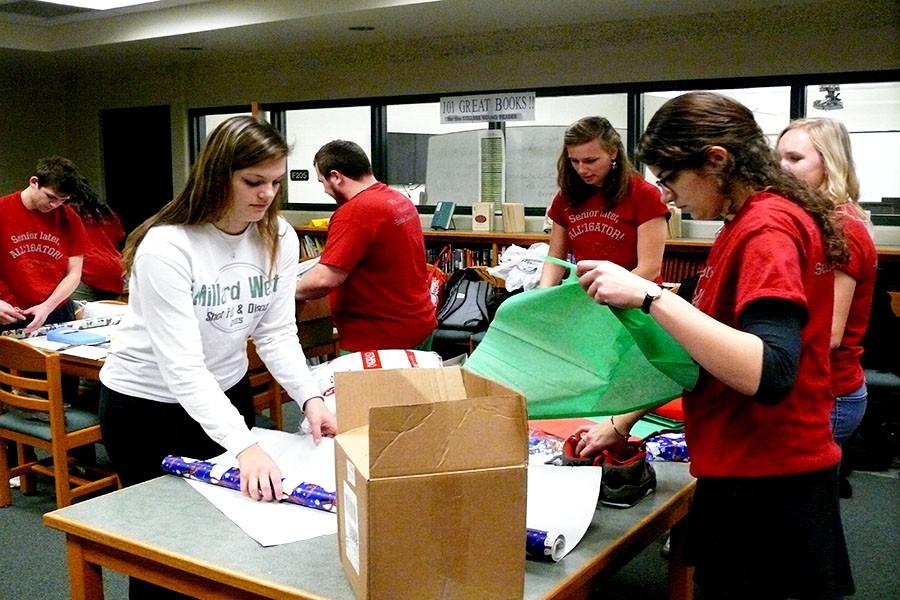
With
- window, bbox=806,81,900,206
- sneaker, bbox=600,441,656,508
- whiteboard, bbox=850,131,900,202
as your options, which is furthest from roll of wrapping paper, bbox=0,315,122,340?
whiteboard, bbox=850,131,900,202

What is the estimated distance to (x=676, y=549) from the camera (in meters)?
1.86

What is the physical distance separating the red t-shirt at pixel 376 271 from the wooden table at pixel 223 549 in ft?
3.99

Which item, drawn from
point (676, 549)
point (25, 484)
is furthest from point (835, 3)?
point (25, 484)

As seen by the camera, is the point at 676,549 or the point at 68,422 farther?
the point at 68,422

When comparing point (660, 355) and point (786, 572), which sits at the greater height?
point (660, 355)

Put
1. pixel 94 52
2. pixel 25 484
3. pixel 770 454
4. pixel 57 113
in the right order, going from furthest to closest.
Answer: pixel 57 113
pixel 94 52
pixel 25 484
pixel 770 454

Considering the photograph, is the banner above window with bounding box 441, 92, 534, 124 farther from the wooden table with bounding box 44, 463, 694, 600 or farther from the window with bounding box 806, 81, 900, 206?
the wooden table with bounding box 44, 463, 694, 600

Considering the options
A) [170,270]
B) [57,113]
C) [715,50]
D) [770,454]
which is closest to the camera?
[770,454]

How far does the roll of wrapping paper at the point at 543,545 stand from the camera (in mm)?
1342

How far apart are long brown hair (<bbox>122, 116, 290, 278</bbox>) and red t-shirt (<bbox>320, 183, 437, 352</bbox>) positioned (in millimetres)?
998

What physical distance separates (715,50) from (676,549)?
4224mm

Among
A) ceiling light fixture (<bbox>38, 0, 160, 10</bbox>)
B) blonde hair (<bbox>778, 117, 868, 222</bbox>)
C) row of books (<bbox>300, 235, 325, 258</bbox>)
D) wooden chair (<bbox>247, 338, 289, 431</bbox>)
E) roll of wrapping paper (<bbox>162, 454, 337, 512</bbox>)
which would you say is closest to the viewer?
roll of wrapping paper (<bbox>162, 454, 337, 512</bbox>)

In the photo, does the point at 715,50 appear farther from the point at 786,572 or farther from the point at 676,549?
the point at 786,572

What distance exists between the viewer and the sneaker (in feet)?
5.23
